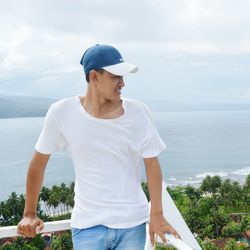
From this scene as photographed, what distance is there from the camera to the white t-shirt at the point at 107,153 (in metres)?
1.12

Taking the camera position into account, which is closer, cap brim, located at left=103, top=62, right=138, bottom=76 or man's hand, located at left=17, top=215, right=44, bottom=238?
cap brim, located at left=103, top=62, right=138, bottom=76

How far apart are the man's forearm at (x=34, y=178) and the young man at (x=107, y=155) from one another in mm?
26

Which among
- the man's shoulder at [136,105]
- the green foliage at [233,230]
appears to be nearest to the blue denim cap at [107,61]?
the man's shoulder at [136,105]

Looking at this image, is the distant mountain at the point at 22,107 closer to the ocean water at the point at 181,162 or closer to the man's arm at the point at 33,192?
the ocean water at the point at 181,162

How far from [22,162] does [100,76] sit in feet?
263

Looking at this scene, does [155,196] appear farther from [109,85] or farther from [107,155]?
[109,85]

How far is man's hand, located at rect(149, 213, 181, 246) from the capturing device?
109cm

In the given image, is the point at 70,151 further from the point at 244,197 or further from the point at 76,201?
the point at 244,197

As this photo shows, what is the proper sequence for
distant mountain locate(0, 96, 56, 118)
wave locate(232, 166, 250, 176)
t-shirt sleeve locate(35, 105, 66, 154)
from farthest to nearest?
1. distant mountain locate(0, 96, 56, 118)
2. wave locate(232, 166, 250, 176)
3. t-shirt sleeve locate(35, 105, 66, 154)

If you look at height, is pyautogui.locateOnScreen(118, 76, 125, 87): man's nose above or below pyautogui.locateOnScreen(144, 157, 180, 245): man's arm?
above

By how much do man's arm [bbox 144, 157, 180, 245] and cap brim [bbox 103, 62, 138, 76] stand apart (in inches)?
8.8

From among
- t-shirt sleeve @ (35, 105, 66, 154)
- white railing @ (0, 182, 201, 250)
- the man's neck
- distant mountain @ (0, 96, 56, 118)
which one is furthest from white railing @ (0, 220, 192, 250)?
distant mountain @ (0, 96, 56, 118)

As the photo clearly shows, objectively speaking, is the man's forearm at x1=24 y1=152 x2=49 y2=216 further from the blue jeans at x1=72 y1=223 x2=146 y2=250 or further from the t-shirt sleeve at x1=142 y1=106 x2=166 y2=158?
the t-shirt sleeve at x1=142 y1=106 x2=166 y2=158

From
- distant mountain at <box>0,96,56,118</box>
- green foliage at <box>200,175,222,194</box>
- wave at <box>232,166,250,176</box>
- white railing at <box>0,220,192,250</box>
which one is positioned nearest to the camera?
white railing at <box>0,220,192,250</box>
